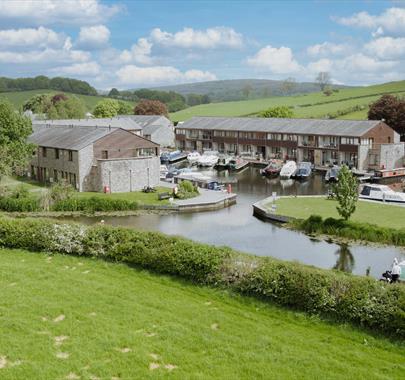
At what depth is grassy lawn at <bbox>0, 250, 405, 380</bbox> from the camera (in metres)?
13.5

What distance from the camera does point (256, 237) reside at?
35.2 m

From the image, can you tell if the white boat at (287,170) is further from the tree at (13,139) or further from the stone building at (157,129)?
the stone building at (157,129)

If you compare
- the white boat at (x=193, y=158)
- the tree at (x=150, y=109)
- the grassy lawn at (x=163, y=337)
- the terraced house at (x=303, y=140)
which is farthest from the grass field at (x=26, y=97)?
the grassy lawn at (x=163, y=337)

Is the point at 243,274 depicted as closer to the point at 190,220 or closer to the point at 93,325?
the point at 93,325

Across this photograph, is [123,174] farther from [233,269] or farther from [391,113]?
[391,113]

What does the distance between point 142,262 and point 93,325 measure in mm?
6400

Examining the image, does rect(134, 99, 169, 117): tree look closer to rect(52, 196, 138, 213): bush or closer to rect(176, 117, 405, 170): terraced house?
rect(176, 117, 405, 170): terraced house

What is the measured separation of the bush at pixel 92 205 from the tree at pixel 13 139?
268 inches

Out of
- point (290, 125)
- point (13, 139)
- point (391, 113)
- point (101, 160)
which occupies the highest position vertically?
point (391, 113)

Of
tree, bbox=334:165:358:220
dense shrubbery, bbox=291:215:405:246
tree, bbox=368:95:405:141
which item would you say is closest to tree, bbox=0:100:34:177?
dense shrubbery, bbox=291:215:405:246

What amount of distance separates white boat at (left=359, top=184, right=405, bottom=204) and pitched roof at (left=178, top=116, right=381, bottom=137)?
21410 mm

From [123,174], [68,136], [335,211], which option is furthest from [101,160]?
[335,211]

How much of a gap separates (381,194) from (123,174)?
71.9 ft

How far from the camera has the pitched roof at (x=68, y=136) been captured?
50844 millimetres
